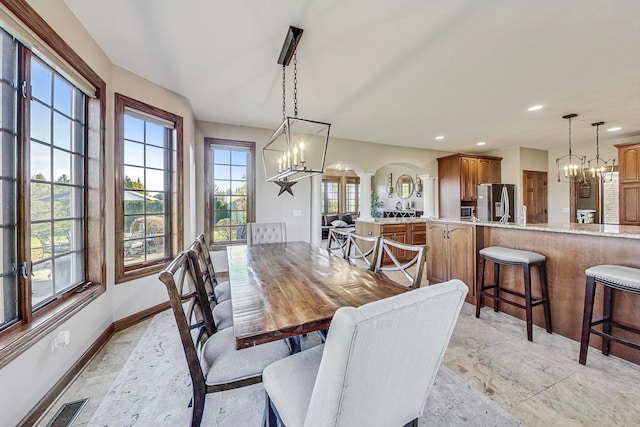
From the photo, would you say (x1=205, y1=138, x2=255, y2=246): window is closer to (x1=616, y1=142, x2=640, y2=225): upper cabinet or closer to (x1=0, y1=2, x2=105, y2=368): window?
(x1=0, y1=2, x2=105, y2=368): window

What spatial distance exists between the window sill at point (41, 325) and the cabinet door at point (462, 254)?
3791 mm

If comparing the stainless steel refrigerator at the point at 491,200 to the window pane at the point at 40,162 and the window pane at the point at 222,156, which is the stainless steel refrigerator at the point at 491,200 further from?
the window pane at the point at 40,162

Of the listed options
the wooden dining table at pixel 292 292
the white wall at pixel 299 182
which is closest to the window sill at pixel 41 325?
the wooden dining table at pixel 292 292

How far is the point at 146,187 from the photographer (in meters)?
3.01

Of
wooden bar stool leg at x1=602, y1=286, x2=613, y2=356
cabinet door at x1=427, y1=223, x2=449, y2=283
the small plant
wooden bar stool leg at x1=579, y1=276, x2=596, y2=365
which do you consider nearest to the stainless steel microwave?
cabinet door at x1=427, y1=223, x2=449, y2=283

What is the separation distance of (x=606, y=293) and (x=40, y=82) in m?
4.38

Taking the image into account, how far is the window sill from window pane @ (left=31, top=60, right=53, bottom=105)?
1405 mm

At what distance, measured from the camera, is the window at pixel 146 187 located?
104 inches

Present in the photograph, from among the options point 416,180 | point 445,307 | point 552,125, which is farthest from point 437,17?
point 416,180

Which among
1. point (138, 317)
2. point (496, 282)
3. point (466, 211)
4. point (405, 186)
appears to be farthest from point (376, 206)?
point (138, 317)

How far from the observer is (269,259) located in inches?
100

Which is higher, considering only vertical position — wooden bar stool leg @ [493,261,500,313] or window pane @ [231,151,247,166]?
window pane @ [231,151,247,166]

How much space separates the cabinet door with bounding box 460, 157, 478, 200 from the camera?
6047 mm

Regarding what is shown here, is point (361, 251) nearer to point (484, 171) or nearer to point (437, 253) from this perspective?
point (437, 253)
